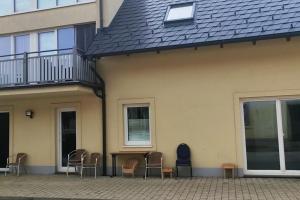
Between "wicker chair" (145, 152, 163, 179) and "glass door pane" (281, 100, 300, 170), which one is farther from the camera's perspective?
"wicker chair" (145, 152, 163, 179)

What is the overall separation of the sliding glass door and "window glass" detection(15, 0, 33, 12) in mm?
8846

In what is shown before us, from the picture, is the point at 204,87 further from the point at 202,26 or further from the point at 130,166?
the point at 130,166

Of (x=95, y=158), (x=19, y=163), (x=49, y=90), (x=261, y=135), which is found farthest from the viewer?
(x=19, y=163)

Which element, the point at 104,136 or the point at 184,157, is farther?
the point at 104,136

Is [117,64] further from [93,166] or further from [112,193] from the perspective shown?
[112,193]

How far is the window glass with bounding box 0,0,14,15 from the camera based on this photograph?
15.1 meters

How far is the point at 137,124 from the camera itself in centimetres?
1282

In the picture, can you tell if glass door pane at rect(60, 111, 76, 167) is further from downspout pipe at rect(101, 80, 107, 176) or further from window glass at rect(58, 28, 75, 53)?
window glass at rect(58, 28, 75, 53)

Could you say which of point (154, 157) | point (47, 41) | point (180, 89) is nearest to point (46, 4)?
point (47, 41)

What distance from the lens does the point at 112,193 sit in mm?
9695

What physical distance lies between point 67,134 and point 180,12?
18.7ft

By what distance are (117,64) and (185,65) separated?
7.57 ft

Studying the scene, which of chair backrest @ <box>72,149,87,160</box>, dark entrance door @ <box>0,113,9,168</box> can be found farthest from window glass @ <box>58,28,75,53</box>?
chair backrest @ <box>72,149,87,160</box>

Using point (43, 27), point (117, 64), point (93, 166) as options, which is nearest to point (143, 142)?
point (93, 166)
